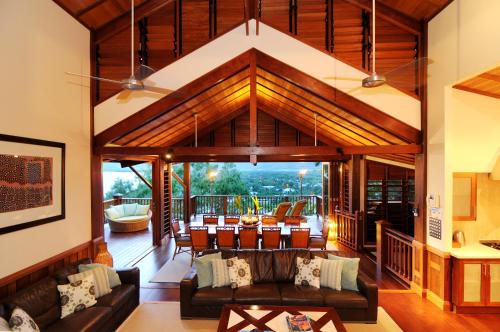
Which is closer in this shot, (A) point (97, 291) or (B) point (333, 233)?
(A) point (97, 291)

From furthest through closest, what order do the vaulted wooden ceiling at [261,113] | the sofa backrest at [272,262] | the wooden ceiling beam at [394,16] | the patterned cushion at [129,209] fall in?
the patterned cushion at [129,209] → the vaulted wooden ceiling at [261,113] → the wooden ceiling beam at [394,16] → the sofa backrest at [272,262]

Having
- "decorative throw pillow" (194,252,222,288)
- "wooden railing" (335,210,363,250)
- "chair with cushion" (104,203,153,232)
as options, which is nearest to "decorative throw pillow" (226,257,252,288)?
"decorative throw pillow" (194,252,222,288)

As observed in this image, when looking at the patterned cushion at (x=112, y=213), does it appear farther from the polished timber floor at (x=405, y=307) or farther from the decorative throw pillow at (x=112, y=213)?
the polished timber floor at (x=405, y=307)

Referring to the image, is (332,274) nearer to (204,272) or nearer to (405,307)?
(405,307)

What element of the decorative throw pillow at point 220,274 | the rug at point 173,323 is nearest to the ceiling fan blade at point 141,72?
Answer: the decorative throw pillow at point 220,274

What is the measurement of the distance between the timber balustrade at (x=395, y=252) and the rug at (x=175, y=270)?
386 centimetres

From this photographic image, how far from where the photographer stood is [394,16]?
4.39 m

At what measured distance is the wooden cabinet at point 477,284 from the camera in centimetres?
382

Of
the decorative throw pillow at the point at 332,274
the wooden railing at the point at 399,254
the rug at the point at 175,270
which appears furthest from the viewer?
the rug at the point at 175,270

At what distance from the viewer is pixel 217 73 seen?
15.2 ft

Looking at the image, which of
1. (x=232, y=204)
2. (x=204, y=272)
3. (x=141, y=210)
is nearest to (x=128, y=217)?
(x=141, y=210)

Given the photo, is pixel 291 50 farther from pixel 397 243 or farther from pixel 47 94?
pixel 397 243

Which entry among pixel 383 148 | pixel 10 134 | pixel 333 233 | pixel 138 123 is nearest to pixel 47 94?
pixel 10 134

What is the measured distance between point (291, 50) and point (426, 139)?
257 cm
